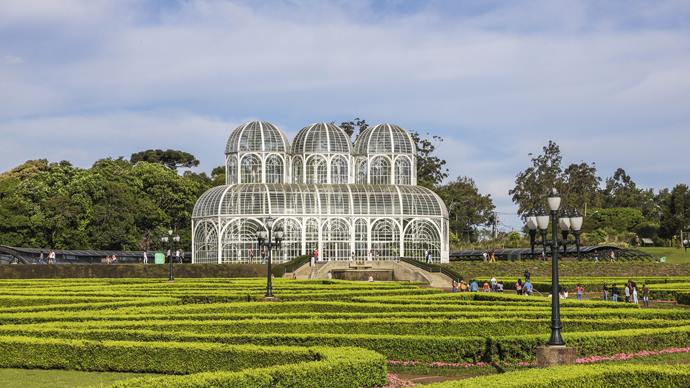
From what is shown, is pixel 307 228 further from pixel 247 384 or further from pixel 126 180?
pixel 247 384

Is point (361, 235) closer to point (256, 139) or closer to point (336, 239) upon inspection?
point (336, 239)

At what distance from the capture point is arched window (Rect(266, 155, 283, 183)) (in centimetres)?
6819

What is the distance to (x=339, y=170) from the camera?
6944 cm

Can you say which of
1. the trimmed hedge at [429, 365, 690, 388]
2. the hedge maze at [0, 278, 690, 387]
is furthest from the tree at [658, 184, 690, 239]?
the trimmed hedge at [429, 365, 690, 388]

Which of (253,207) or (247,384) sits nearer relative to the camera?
(247,384)

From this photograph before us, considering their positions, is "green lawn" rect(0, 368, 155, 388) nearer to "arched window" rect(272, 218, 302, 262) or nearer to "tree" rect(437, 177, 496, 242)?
"arched window" rect(272, 218, 302, 262)

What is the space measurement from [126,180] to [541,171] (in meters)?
52.6

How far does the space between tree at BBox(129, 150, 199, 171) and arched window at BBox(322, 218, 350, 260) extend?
5305cm

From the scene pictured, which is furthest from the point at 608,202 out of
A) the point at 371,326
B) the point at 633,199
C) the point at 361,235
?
the point at 371,326

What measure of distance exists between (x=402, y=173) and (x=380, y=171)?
1.65 metres

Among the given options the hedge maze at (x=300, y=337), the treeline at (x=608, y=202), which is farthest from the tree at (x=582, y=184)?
the hedge maze at (x=300, y=337)

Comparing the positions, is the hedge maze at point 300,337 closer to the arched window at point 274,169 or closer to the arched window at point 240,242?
the arched window at point 240,242

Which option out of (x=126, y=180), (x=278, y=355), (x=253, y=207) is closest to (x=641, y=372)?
(x=278, y=355)

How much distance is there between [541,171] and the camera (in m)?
115
